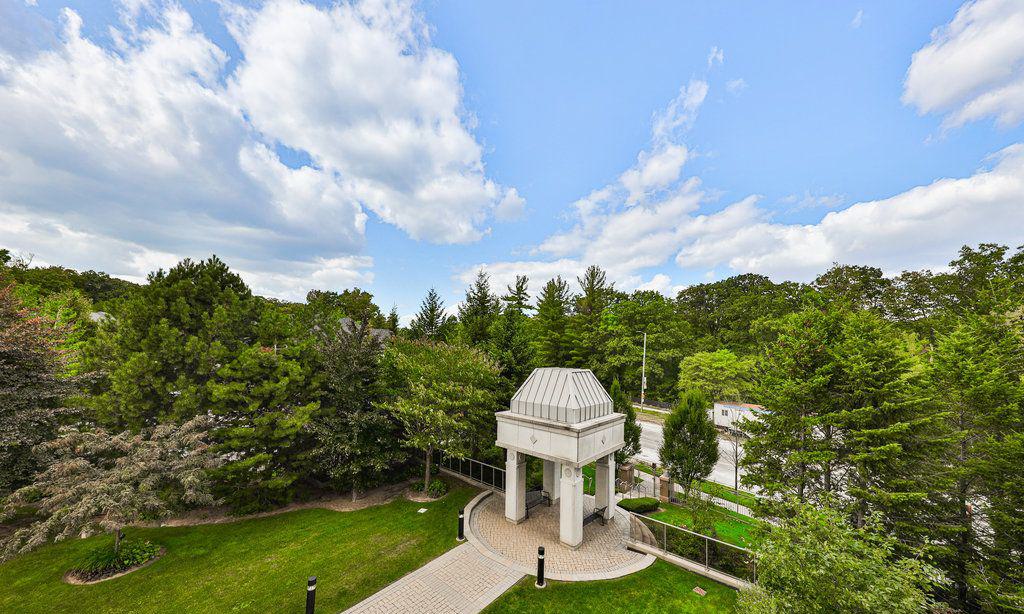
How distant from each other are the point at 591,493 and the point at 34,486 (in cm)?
2075

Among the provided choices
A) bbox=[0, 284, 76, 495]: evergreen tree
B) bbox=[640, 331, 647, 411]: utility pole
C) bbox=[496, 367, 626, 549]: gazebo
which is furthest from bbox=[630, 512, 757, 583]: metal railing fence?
bbox=[640, 331, 647, 411]: utility pole

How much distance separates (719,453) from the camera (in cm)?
2227

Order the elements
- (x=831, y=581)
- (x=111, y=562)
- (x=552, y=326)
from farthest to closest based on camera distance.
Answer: (x=552, y=326), (x=111, y=562), (x=831, y=581)

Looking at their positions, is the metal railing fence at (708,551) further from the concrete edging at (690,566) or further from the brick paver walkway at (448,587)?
the brick paver walkway at (448,587)

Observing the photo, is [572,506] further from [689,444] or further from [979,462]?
[979,462]

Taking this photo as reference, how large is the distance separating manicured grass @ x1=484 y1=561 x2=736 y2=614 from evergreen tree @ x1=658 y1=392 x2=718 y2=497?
26.6 ft

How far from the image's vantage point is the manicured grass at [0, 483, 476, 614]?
31.5 ft

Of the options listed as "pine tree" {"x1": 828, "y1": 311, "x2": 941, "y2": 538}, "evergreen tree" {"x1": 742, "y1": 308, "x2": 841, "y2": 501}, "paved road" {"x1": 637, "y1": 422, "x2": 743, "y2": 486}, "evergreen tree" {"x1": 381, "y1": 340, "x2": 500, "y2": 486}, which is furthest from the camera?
"paved road" {"x1": 637, "y1": 422, "x2": 743, "y2": 486}

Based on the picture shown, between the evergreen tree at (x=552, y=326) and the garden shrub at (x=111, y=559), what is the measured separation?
→ 25224 mm

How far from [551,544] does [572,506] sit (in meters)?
1.75

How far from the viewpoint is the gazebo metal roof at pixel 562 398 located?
500 inches

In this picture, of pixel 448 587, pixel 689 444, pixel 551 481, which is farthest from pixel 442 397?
pixel 689 444

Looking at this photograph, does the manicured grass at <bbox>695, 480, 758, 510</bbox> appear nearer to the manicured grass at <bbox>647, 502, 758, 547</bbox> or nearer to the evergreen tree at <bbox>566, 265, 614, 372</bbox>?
the manicured grass at <bbox>647, 502, 758, 547</bbox>

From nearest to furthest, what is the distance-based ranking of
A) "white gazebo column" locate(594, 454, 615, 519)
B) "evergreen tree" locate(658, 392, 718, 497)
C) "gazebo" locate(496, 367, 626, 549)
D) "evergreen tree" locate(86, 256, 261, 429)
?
"gazebo" locate(496, 367, 626, 549) → "evergreen tree" locate(86, 256, 261, 429) → "white gazebo column" locate(594, 454, 615, 519) → "evergreen tree" locate(658, 392, 718, 497)
